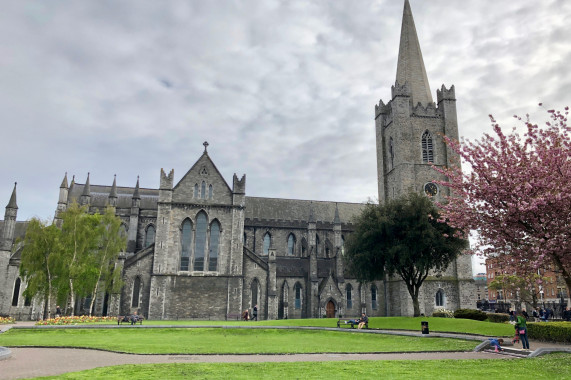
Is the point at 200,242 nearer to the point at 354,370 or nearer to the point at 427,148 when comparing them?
the point at 427,148

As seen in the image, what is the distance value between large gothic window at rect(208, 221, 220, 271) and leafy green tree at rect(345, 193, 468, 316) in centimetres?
1593

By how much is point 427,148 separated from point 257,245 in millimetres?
26220

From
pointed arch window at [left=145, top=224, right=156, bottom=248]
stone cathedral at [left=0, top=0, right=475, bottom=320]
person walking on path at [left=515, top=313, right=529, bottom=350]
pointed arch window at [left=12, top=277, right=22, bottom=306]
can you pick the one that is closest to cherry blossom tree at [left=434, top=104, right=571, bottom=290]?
person walking on path at [left=515, top=313, right=529, bottom=350]

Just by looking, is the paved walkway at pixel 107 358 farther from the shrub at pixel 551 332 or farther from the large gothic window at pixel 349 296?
the large gothic window at pixel 349 296

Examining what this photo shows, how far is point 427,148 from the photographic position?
5681 centimetres

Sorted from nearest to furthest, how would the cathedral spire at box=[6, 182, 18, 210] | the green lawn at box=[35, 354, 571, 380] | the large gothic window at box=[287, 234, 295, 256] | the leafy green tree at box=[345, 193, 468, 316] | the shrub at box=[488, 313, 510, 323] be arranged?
the green lawn at box=[35, 354, 571, 380] → the shrub at box=[488, 313, 510, 323] → the leafy green tree at box=[345, 193, 468, 316] → the cathedral spire at box=[6, 182, 18, 210] → the large gothic window at box=[287, 234, 295, 256]

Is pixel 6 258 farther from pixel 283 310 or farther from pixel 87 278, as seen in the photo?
pixel 283 310

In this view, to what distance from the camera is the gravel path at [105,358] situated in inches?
568

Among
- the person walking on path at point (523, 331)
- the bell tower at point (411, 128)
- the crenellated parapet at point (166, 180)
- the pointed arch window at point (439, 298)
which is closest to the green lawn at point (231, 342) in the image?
the person walking on path at point (523, 331)

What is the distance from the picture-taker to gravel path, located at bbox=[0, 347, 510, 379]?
14428 mm

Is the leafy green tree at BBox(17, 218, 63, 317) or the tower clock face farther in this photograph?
the tower clock face

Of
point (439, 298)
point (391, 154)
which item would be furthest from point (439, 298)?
point (391, 154)

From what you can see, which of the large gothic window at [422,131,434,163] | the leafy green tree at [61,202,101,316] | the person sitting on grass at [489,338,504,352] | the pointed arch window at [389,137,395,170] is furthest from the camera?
the pointed arch window at [389,137,395,170]

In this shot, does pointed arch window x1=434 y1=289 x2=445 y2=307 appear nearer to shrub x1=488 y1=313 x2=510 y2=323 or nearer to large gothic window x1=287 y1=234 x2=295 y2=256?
shrub x1=488 y1=313 x2=510 y2=323
